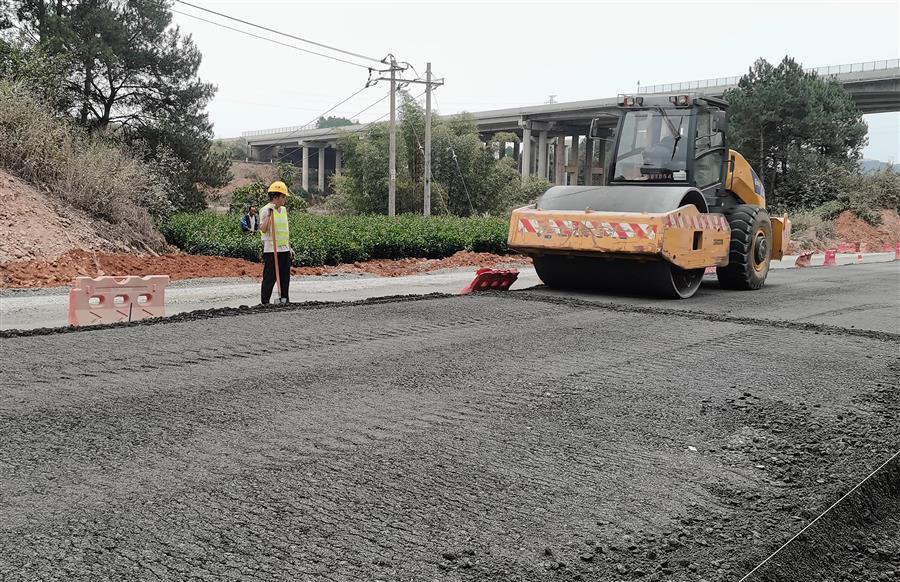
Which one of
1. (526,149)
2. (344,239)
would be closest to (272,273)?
(344,239)

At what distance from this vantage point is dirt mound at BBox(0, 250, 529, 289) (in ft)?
44.6

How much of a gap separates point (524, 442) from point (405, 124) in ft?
140

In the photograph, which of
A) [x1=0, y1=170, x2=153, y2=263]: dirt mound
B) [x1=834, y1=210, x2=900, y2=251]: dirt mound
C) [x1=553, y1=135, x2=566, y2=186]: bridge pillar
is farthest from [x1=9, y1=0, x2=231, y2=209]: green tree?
[x1=553, y1=135, x2=566, y2=186]: bridge pillar

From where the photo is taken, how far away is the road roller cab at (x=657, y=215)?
35.4 feet

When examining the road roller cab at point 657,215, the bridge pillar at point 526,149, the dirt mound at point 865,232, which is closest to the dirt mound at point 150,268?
the road roller cab at point 657,215

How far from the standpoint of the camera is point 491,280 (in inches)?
504

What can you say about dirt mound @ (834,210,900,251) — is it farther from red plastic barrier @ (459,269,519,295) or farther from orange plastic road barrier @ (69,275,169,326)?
orange plastic road barrier @ (69,275,169,326)

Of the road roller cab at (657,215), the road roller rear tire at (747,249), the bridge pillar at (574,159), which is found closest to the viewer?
the road roller cab at (657,215)

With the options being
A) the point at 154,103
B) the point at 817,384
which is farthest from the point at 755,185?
the point at 154,103

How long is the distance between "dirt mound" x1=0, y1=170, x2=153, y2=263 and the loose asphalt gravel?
27.3 ft

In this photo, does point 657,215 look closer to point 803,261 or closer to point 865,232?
point 803,261

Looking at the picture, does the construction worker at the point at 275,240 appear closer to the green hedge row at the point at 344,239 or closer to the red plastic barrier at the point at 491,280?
the red plastic barrier at the point at 491,280

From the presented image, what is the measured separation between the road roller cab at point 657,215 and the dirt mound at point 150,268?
21.8ft

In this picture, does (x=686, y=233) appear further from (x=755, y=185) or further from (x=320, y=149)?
(x=320, y=149)
